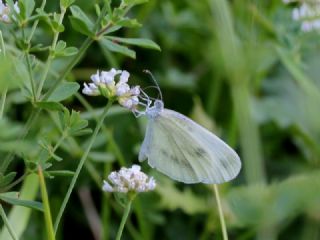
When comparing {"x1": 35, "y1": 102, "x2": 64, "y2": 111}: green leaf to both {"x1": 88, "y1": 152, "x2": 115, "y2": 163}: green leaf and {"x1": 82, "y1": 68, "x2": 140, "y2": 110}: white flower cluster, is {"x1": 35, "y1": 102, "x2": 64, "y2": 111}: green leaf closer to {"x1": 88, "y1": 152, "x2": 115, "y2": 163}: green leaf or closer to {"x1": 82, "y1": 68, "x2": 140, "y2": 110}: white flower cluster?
{"x1": 82, "y1": 68, "x2": 140, "y2": 110}: white flower cluster

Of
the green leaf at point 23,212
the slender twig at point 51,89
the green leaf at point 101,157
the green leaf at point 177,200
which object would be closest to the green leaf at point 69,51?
the slender twig at point 51,89

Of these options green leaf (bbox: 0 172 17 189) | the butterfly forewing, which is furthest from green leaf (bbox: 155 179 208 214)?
green leaf (bbox: 0 172 17 189)

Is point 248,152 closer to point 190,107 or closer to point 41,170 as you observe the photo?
point 41,170

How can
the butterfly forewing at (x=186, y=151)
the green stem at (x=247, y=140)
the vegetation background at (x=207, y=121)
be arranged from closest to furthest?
the butterfly forewing at (x=186, y=151) → the green stem at (x=247, y=140) → the vegetation background at (x=207, y=121)

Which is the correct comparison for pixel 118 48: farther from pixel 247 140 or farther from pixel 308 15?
pixel 308 15

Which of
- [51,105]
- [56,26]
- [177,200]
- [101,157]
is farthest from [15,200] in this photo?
[177,200]

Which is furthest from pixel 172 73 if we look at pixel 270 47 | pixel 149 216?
pixel 149 216

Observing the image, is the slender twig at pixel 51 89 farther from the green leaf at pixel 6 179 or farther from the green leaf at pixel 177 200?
the green leaf at pixel 177 200
